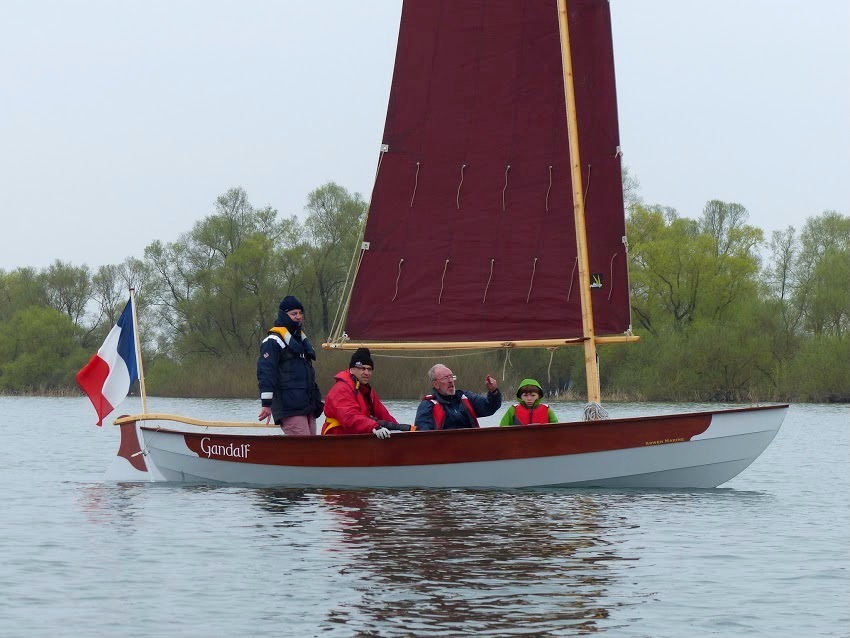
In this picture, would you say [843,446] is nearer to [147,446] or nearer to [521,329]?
[521,329]

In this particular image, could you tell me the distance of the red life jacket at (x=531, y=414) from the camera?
16484 mm

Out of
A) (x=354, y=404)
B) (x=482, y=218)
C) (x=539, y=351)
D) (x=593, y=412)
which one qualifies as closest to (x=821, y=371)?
(x=539, y=351)

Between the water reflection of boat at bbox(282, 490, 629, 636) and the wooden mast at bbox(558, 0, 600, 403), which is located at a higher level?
the wooden mast at bbox(558, 0, 600, 403)

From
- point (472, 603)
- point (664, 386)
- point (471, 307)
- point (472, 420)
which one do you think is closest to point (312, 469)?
point (472, 420)

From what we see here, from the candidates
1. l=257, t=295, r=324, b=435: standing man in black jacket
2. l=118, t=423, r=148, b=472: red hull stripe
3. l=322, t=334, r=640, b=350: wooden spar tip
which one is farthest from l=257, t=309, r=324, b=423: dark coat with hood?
l=118, t=423, r=148, b=472: red hull stripe

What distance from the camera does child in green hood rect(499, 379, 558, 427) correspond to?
1647 centimetres

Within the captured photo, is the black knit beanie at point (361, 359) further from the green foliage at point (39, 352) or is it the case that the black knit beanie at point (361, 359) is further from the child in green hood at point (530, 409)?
the green foliage at point (39, 352)

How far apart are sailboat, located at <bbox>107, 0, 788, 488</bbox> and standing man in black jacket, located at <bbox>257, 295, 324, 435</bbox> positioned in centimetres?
40

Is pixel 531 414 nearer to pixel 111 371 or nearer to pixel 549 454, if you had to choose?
pixel 549 454

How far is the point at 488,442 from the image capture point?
52.5ft

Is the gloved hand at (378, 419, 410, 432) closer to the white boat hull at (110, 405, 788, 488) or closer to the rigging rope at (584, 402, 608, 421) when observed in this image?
the white boat hull at (110, 405, 788, 488)

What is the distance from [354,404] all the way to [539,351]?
44.9m

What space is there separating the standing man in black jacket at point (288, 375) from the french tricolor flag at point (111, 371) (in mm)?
2265

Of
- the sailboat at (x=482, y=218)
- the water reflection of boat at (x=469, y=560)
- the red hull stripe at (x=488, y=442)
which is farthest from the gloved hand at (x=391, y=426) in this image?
the water reflection of boat at (x=469, y=560)
